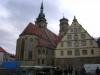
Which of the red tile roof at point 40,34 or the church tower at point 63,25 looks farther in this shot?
the church tower at point 63,25

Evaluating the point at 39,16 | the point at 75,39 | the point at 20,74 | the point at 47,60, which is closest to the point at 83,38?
the point at 75,39

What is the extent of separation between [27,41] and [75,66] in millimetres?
14615

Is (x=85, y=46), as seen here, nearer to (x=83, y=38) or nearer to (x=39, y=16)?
(x=83, y=38)

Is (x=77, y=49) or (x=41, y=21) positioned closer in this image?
(x=77, y=49)

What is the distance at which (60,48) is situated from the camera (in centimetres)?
4838

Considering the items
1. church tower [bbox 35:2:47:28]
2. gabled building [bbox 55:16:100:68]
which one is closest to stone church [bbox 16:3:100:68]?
gabled building [bbox 55:16:100:68]

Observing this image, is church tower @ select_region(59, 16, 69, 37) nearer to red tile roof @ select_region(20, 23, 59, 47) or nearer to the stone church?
red tile roof @ select_region(20, 23, 59, 47)

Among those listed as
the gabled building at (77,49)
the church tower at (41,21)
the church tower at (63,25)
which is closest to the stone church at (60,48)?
the gabled building at (77,49)

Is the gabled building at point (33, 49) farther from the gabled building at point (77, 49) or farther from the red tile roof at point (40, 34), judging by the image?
the gabled building at point (77, 49)

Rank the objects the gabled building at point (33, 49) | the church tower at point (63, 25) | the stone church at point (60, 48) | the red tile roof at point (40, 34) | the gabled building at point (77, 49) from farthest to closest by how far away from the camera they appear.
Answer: the church tower at point (63, 25), the red tile roof at point (40, 34), the gabled building at point (33, 49), the stone church at point (60, 48), the gabled building at point (77, 49)

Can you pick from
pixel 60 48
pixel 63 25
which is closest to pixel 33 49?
pixel 60 48

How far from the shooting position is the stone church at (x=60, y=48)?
154 ft

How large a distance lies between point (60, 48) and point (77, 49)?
13.0ft

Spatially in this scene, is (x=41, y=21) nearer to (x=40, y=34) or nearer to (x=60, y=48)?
(x=40, y=34)
